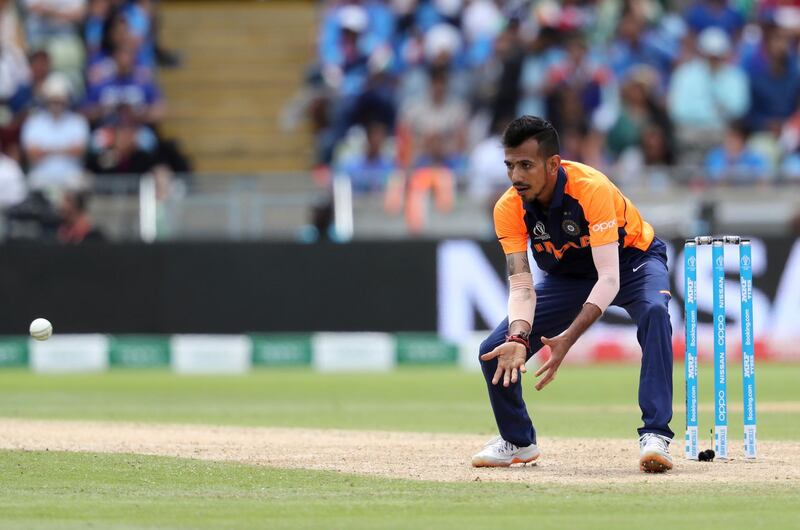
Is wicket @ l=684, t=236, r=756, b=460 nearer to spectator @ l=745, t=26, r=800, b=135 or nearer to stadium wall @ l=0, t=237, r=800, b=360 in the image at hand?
stadium wall @ l=0, t=237, r=800, b=360

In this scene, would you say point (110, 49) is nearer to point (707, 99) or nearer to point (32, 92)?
point (32, 92)

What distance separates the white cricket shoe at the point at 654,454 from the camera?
7.18 metres

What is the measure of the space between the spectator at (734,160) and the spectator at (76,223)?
6626 millimetres

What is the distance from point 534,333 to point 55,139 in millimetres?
11083

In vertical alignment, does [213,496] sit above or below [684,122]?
below

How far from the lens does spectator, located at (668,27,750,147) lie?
60.3 ft

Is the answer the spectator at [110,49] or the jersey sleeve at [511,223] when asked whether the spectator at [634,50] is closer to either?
the spectator at [110,49]

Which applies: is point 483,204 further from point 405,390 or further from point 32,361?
point 32,361

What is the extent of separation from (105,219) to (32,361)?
173cm

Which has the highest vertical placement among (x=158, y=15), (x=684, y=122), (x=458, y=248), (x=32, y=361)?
(x=158, y=15)

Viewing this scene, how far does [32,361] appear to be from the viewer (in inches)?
666

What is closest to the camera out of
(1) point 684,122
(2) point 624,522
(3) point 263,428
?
(2) point 624,522

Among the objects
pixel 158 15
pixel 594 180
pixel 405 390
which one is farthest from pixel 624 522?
pixel 158 15

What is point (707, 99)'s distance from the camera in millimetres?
18484
